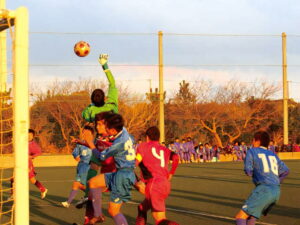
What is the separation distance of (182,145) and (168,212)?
2541 cm

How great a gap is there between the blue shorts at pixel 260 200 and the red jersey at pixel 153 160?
43.3 inches

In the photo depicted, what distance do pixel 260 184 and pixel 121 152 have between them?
1799 millimetres

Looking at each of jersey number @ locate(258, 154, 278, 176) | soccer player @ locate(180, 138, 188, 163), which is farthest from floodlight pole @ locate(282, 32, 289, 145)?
jersey number @ locate(258, 154, 278, 176)

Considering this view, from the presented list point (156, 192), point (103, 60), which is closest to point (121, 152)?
point (156, 192)

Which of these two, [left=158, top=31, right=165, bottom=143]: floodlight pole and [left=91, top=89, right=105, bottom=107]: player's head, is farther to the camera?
[left=158, top=31, right=165, bottom=143]: floodlight pole

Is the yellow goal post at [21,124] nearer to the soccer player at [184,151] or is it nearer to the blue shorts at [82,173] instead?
the blue shorts at [82,173]

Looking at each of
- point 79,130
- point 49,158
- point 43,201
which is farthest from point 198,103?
point 43,201

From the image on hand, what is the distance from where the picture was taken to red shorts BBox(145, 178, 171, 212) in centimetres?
761

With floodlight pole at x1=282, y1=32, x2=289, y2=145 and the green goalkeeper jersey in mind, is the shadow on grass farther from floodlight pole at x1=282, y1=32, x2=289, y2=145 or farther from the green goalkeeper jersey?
floodlight pole at x1=282, y1=32, x2=289, y2=145

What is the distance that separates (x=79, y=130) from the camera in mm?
49781

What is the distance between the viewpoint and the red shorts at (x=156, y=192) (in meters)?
7.61

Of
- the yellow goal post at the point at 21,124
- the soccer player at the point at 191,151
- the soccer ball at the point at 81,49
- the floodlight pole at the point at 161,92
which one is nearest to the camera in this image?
the yellow goal post at the point at 21,124

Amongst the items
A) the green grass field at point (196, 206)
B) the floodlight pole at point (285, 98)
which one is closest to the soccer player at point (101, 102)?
the green grass field at point (196, 206)

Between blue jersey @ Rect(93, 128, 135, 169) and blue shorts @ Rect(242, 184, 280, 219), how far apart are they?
155 centimetres
